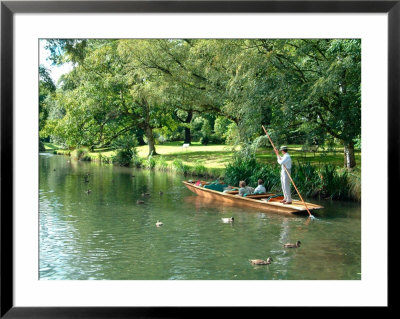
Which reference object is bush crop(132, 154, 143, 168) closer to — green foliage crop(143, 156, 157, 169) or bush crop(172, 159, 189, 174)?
green foliage crop(143, 156, 157, 169)

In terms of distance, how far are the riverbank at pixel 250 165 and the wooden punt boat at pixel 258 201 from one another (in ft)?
4.82

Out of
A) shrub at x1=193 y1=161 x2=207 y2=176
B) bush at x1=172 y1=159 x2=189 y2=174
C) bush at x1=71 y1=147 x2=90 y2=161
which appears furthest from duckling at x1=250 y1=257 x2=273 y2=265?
bush at x1=71 y1=147 x2=90 y2=161

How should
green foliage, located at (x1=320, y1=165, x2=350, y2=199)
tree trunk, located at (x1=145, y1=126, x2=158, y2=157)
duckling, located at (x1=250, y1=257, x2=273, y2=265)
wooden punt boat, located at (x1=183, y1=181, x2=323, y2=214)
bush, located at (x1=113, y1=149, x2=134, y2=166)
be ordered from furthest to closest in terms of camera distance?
tree trunk, located at (x1=145, y1=126, x2=158, y2=157), bush, located at (x1=113, y1=149, x2=134, y2=166), green foliage, located at (x1=320, y1=165, x2=350, y2=199), wooden punt boat, located at (x1=183, y1=181, x2=323, y2=214), duckling, located at (x1=250, y1=257, x2=273, y2=265)

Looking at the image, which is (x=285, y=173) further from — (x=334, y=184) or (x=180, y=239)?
(x=180, y=239)

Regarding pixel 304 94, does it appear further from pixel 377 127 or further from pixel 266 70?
pixel 377 127

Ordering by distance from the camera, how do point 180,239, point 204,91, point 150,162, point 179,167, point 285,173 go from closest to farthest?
1. point 180,239
2. point 285,173
3. point 204,91
4. point 179,167
5. point 150,162

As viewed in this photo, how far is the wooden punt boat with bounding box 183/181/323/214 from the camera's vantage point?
9750mm

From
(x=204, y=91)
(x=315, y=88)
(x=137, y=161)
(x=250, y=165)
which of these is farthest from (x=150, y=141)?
(x=315, y=88)

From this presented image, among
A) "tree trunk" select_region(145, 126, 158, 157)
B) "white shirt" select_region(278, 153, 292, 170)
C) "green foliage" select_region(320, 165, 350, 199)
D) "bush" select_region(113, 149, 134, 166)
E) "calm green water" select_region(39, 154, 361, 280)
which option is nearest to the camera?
"calm green water" select_region(39, 154, 361, 280)

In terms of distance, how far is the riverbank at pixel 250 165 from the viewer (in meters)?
11.6

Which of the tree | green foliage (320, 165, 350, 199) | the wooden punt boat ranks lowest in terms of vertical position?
the wooden punt boat

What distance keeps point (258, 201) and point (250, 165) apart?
344cm

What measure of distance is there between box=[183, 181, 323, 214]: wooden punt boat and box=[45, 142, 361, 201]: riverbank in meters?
1.47

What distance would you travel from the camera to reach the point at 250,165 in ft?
45.4
